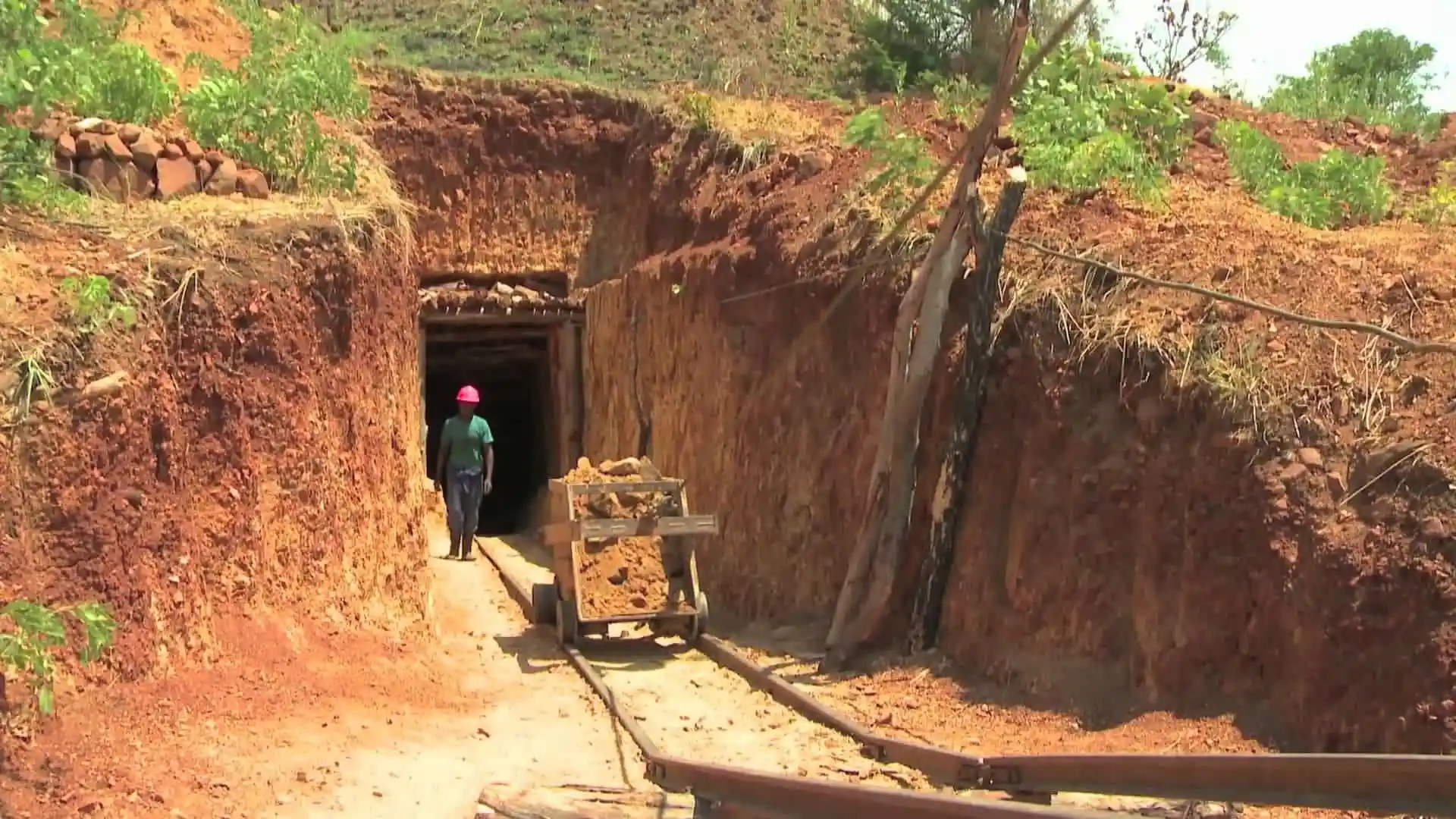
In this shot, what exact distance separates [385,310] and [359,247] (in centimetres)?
86

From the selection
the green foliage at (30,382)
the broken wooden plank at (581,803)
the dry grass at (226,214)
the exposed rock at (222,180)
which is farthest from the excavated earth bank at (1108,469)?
the green foliage at (30,382)

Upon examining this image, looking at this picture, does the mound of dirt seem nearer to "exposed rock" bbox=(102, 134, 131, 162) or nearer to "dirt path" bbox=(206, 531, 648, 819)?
"dirt path" bbox=(206, 531, 648, 819)

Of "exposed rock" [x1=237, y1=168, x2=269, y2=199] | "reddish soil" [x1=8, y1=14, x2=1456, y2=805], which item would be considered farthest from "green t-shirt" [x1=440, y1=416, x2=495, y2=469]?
"exposed rock" [x1=237, y1=168, x2=269, y2=199]

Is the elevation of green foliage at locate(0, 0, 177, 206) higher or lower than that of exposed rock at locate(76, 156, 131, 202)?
higher

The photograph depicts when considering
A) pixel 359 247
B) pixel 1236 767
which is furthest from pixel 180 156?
pixel 1236 767

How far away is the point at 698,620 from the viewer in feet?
32.6

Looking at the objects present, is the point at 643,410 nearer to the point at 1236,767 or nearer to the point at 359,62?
the point at 359,62

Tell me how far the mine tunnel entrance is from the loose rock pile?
6367 millimetres

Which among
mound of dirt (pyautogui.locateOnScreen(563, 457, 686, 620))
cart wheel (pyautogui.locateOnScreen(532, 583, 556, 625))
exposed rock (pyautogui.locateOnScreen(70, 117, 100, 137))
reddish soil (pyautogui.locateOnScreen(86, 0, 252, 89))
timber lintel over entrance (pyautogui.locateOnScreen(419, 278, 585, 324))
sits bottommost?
cart wheel (pyautogui.locateOnScreen(532, 583, 556, 625))

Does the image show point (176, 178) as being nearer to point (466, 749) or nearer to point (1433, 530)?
point (466, 749)

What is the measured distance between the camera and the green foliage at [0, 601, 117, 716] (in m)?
5.28

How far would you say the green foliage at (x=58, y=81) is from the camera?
26.0 feet

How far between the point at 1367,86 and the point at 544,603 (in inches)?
566

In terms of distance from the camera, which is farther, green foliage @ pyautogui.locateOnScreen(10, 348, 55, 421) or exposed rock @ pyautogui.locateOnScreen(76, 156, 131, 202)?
exposed rock @ pyautogui.locateOnScreen(76, 156, 131, 202)
